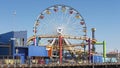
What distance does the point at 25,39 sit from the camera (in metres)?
97.9

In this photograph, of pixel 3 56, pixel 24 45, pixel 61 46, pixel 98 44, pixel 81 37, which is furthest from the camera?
pixel 98 44

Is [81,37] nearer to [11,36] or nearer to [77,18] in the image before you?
[77,18]

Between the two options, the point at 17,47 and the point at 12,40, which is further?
the point at 17,47

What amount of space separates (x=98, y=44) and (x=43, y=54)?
134 feet

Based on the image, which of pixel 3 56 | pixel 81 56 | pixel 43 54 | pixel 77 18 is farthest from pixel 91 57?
pixel 3 56

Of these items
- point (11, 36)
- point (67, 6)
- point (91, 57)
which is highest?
point (67, 6)

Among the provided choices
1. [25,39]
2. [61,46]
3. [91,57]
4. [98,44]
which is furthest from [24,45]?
[98,44]

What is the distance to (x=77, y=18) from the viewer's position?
112 meters

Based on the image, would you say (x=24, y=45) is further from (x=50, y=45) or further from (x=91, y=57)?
(x=91, y=57)

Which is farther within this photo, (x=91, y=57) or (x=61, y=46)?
(x=91, y=57)

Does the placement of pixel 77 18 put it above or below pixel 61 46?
above

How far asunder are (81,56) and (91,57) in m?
4.52

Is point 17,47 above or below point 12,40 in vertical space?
below

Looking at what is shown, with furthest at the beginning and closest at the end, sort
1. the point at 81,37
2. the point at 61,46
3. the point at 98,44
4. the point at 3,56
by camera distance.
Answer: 1. the point at 98,44
2. the point at 81,37
3. the point at 61,46
4. the point at 3,56
